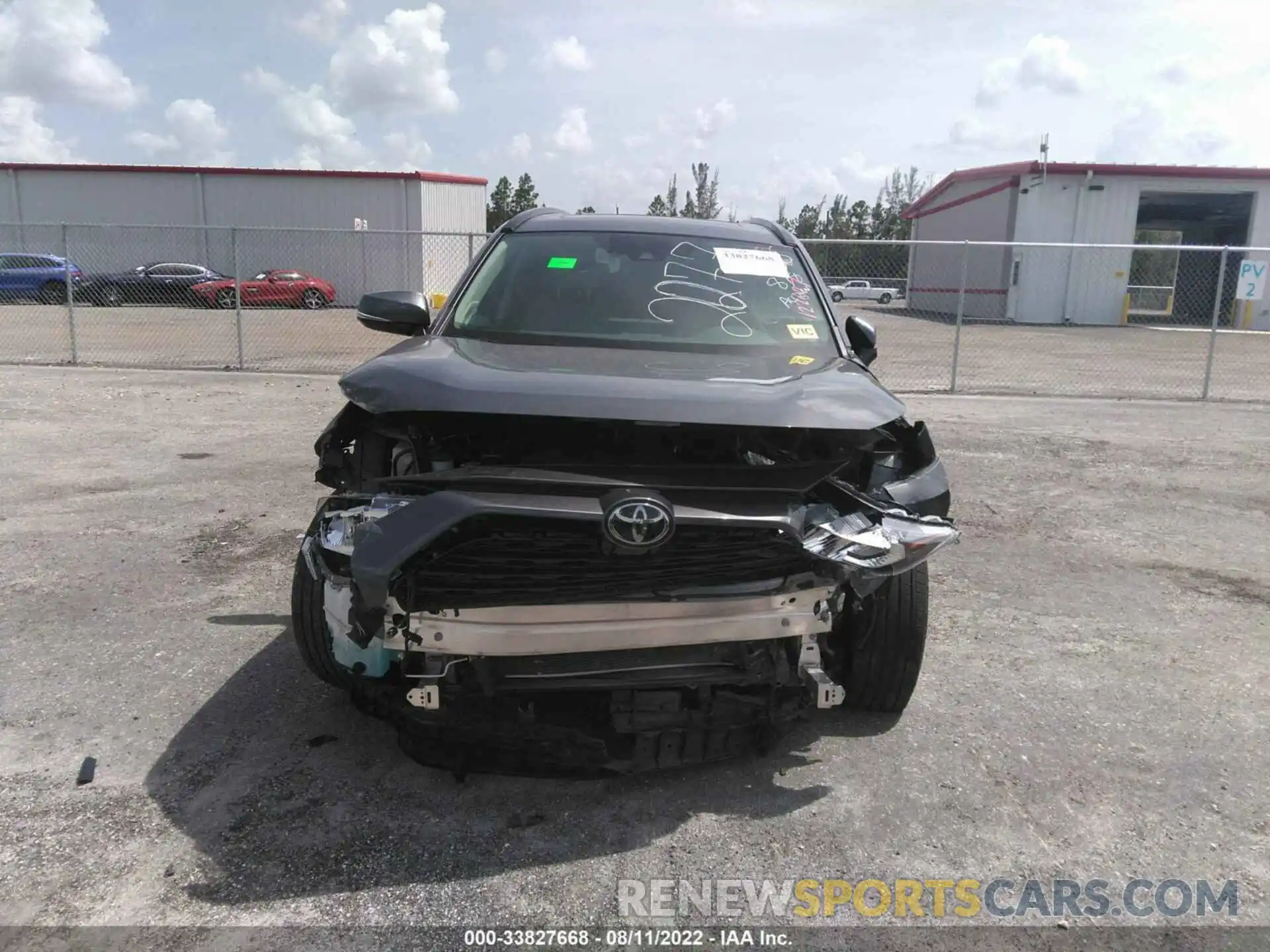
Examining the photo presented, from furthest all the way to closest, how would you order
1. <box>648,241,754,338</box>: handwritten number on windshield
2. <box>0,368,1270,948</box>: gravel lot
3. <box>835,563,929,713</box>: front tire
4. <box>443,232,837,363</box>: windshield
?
<box>648,241,754,338</box>: handwritten number on windshield < <box>443,232,837,363</box>: windshield < <box>835,563,929,713</box>: front tire < <box>0,368,1270,948</box>: gravel lot

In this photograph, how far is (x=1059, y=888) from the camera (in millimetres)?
2623

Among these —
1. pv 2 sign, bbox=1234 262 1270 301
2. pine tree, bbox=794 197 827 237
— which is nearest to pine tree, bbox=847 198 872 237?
pine tree, bbox=794 197 827 237

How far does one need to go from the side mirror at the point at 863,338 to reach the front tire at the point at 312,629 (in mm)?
2486

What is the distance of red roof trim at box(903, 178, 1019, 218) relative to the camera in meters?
30.0

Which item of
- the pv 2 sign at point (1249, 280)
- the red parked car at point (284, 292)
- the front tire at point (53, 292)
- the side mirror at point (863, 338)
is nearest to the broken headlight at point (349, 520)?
the side mirror at point (863, 338)

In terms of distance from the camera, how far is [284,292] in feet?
81.7

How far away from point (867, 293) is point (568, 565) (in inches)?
1515

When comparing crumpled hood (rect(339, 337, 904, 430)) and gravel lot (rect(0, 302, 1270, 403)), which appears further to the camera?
gravel lot (rect(0, 302, 1270, 403))

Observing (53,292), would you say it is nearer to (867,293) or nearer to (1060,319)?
(1060,319)

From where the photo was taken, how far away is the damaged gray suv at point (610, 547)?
2510 mm

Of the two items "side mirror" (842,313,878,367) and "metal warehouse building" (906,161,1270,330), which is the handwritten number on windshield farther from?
"metal warehouse building" (906,161,1270,330)

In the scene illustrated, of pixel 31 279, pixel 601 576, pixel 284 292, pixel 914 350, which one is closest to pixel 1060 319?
pixel 914 350

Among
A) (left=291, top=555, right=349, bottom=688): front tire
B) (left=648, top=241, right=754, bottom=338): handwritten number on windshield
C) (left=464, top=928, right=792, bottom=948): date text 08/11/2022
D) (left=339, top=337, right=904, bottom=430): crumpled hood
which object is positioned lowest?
(left=464, top=928, right=792, bottom=948): date text 08/11/2022

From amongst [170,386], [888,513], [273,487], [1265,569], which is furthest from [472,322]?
[170,386]
